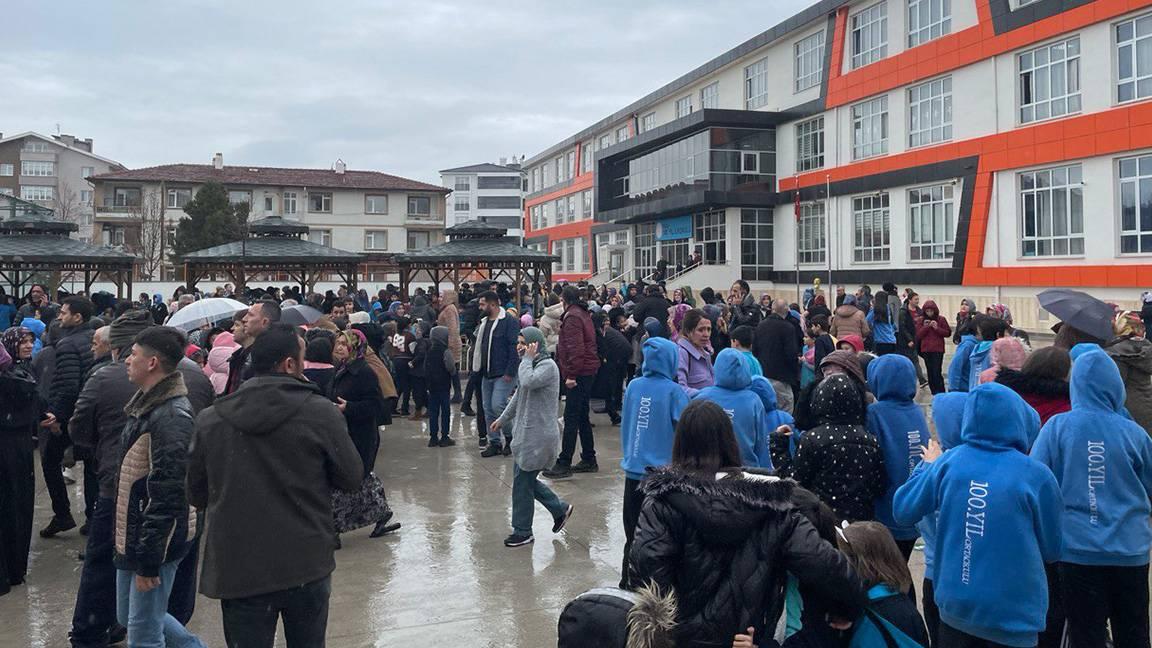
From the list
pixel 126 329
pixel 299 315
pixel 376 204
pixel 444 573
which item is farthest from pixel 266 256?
pixel 376 204

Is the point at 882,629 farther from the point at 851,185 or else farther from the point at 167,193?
the point at 167,193

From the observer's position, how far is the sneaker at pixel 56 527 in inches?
266

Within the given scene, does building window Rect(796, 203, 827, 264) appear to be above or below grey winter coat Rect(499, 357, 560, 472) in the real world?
above

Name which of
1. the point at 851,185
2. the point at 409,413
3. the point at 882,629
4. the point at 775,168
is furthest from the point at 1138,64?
the point at 882,629

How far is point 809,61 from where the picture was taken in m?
31.4

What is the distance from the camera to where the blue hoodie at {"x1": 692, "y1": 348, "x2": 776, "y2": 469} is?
489 cm

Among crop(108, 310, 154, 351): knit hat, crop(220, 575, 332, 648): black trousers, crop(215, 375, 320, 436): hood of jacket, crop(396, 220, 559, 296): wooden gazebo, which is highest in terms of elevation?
crop(396, 220, 559, 296): wooden gazebo

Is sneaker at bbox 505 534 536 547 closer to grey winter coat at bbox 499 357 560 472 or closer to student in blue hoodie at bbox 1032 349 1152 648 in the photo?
grey winter coat at bbox 499 357 560 472

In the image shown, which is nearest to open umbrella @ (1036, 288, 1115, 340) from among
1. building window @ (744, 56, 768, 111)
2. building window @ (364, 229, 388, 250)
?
building window @ (744, 56, 768, 111)

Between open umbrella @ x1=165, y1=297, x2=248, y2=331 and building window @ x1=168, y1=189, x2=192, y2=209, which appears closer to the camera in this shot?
open umbrella @ x1=165, y1=297, x2=248, y2=331

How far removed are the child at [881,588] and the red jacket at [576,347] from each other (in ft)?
21.0

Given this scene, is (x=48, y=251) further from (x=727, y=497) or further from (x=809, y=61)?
(x=809, y=61)

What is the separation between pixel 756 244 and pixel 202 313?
27.9 metres

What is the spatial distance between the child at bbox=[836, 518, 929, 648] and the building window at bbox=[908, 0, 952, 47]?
2661 centimetres
